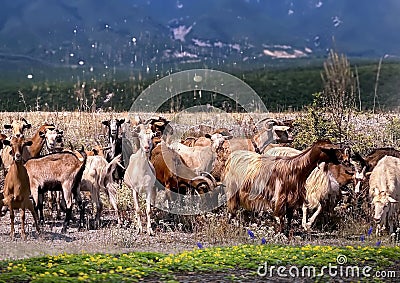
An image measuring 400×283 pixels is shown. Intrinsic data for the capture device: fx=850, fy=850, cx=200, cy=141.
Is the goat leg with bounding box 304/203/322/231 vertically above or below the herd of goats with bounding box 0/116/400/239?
below

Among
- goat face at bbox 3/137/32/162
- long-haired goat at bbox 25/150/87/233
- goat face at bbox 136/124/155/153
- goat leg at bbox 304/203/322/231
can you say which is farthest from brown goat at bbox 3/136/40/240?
goat leg at bbox 304/203/322/231

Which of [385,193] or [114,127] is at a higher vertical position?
[114,127]

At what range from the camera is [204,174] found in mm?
18125

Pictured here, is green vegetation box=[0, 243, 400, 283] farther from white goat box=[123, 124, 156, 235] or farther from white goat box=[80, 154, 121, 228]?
white goat box=[80, 154, 121, 228]

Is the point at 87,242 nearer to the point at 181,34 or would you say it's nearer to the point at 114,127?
the point at 114,127

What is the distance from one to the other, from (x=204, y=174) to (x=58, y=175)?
3365mm

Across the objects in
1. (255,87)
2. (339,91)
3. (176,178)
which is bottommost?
(176,178)

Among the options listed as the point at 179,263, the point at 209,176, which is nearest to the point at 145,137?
the point at 209,176

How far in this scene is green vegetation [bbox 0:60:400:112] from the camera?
50.5 metres

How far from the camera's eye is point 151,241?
15102mm

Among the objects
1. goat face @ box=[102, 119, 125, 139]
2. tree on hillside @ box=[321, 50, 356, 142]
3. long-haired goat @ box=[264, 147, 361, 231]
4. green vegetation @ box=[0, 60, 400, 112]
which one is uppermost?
green vegetation @ box=[0, 60, 400, 112]

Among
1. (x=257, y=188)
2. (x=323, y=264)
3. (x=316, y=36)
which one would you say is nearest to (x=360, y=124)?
(x=257, y=188)

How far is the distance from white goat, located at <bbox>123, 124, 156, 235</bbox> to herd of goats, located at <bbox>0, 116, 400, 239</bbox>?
19 millimetres

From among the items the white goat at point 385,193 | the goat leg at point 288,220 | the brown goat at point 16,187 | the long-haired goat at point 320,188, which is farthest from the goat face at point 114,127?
the white goat at point 385,193
